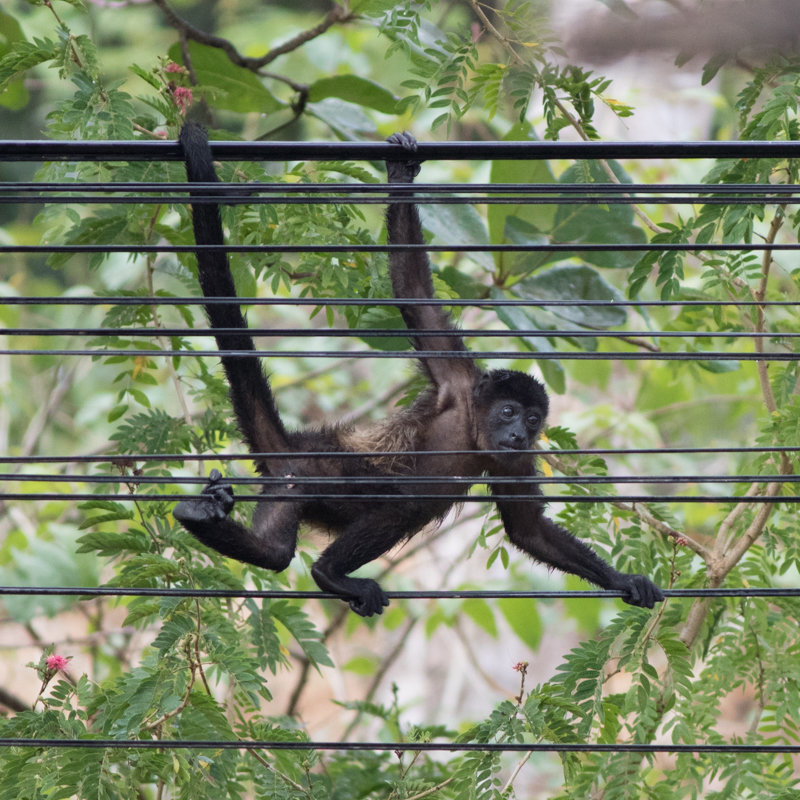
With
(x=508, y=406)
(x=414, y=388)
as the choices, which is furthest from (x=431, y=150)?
(x=414, y=388)

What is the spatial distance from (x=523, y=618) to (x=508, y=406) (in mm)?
1769

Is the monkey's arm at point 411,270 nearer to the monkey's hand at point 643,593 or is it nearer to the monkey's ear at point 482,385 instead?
the monkey's ear at point 482,385

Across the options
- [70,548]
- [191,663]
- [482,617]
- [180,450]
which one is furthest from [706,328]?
[70,548]

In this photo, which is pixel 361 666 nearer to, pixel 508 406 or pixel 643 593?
pixel 508 406

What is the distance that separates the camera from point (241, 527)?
11.0 feet

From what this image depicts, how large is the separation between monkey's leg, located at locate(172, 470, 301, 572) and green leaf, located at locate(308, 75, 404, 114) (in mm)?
1837

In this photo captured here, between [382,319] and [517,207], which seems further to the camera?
[517,207]

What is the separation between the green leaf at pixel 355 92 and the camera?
4.35 metres

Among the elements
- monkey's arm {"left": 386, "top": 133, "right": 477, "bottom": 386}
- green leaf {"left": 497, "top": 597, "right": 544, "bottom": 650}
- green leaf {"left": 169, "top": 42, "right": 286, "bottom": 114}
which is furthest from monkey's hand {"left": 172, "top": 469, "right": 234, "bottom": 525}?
green leaf {"left": 497, "top": 597, "right": 544, "bottom": 650}

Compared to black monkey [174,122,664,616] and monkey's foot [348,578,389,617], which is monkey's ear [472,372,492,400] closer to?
black monkey [174,122,664,616]

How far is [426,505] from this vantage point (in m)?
3.80

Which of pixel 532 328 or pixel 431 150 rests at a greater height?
pixel 532 328

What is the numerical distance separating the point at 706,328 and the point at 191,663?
8.74 ft

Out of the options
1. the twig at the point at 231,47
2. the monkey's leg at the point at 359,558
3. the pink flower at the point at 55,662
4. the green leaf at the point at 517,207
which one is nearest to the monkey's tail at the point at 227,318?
the monkey's leg at the point at 359,558
